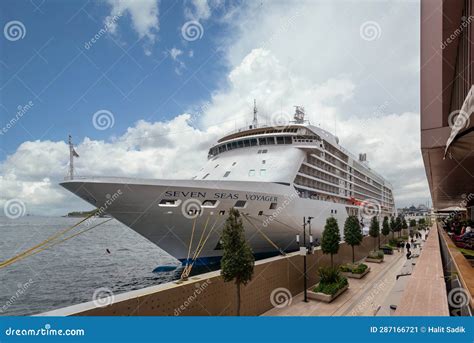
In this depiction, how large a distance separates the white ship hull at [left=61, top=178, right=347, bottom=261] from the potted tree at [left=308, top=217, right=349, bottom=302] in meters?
3.40

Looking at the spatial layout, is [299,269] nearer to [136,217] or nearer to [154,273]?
[136,217]

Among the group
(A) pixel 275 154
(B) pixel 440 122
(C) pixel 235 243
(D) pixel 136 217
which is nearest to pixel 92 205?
(D) pixel 136 217

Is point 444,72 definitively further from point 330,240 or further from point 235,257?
point 235,257

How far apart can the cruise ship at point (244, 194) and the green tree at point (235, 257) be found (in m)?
3.94

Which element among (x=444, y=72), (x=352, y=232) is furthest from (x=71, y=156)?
(x=352, y=232)

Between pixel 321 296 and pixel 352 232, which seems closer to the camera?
pixel 321 296

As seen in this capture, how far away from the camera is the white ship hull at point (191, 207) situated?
50.5 feet

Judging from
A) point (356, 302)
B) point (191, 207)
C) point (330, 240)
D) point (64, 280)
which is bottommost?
→ point (64, 280)

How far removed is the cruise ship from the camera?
1582cm

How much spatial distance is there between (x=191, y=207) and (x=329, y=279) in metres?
8.73

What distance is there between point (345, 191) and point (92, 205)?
3073cm

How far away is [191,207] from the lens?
17.1 metres

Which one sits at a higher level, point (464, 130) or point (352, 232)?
point (464, 130)

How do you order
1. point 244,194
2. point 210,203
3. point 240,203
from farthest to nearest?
1. point 240,203
2. point 244,194
3. point 210,203
